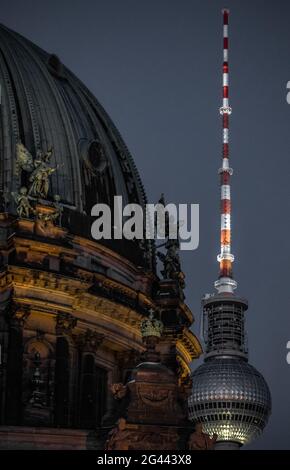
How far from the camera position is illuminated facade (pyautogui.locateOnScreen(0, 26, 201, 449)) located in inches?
2721

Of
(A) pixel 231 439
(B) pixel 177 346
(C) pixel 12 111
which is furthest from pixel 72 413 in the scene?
(A) pixel 231 439

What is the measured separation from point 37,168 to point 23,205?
7.38ft

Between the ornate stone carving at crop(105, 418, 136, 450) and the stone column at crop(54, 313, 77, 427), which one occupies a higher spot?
the stone column at crop(54, 313, 77, 427)

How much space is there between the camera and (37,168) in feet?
239

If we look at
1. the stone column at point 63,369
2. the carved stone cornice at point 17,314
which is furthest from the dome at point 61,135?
the carved stone cornice at point 17,314

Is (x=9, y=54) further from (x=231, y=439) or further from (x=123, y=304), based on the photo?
(x=231, y=439)

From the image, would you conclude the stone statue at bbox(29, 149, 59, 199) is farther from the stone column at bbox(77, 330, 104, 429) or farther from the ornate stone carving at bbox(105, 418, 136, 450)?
the ornate stone carving at bbox(105, 418, 136, 450)

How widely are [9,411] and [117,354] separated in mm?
9031

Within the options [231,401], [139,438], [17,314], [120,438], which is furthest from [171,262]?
[231,401]

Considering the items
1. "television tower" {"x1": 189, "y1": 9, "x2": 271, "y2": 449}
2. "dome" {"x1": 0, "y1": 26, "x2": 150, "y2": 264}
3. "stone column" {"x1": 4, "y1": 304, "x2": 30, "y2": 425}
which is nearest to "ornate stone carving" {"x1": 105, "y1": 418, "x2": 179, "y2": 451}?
"stone column" {"x1": 4, "y1": 304, "x2": 30, "y2": 425}

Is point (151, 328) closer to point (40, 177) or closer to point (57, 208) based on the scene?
point (57, 208)

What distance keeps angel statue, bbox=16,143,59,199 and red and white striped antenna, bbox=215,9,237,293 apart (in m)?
67.2

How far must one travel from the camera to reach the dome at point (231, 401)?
6944 inches

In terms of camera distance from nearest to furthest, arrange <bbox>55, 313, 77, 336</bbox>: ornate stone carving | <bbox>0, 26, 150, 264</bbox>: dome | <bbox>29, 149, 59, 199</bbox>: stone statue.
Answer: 1. <bbox>55, 313, 77, 336</bbox>: ornate stone carving
2. <bbox>29, 149, 59, 199</bbox>: stone statue
3. <bbox>0, 26, 150, 264</bbox>: dome
